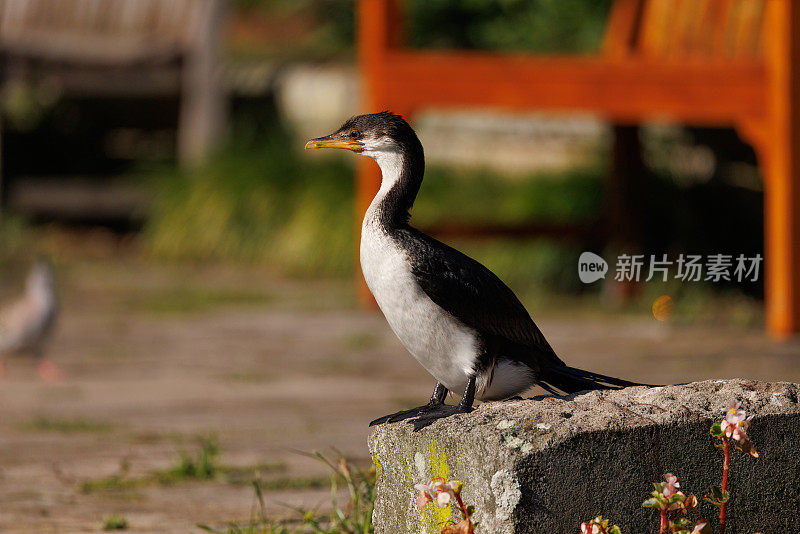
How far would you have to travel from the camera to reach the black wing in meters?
2.87

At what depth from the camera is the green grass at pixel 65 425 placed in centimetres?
532

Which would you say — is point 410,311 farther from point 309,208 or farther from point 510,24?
point 510,24

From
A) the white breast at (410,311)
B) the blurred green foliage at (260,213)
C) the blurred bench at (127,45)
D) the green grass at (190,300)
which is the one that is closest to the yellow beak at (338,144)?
the white breast at (410,311)

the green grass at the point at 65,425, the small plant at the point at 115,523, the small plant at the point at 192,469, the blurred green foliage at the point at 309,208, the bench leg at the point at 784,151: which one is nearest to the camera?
the small plant at the point at 115,523

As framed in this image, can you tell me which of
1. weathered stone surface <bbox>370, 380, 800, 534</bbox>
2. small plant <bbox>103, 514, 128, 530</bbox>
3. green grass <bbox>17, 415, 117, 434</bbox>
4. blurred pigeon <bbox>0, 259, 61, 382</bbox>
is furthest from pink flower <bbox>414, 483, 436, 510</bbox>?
blurred pigeon <bbox>0, 259, 61, 382</bbox>

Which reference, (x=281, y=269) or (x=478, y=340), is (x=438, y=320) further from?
(x=281, y=269)

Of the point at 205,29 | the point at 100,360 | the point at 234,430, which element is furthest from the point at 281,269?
the point at 234,430

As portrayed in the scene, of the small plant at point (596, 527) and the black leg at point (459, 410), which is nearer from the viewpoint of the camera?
the small plant at point (596, 527)

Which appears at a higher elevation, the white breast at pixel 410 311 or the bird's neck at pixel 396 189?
the bird's neck at pixel 396 189

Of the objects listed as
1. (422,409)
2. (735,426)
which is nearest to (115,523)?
(422,409)

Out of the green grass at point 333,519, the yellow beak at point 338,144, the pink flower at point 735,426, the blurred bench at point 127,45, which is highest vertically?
the blurred bench at point 127,45

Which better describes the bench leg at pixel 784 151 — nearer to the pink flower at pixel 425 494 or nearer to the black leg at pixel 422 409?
the black leg at pixel 422 409

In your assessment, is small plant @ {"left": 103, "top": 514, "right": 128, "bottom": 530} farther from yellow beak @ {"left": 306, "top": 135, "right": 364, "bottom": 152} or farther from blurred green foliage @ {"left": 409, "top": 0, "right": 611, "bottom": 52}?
blurred green foliage @ {"left": 409, "top": 0, "right": 611, "bottom": 52}

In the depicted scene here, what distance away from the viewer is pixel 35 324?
22.1 feet
